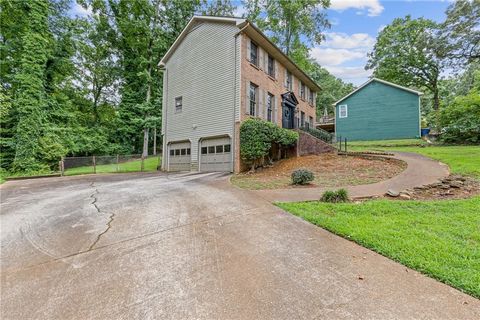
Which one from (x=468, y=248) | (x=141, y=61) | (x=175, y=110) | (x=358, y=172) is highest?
(x=141, y=61)

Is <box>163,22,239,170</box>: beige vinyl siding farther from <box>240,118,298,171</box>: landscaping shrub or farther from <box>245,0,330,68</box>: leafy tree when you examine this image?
<box>245,0,330,68</box>: leafy tree

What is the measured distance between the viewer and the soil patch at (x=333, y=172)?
8578 mm

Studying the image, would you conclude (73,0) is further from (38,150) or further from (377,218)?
(377,218)

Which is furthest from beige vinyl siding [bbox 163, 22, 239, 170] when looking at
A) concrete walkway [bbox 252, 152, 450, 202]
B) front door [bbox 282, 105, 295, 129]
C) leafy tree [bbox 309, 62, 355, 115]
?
leafy tree [bbox 309, 62, 355, 115]

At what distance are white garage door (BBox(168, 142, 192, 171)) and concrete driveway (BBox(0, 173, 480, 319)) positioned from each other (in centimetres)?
1017

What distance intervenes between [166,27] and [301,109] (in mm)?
16280

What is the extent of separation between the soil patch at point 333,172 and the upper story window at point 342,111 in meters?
11.1

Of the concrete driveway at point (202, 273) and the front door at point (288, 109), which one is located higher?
the front door at point (288, 109)

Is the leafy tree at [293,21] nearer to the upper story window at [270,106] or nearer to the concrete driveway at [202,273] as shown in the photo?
the upper story window at [270,106]

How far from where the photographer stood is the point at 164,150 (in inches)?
659

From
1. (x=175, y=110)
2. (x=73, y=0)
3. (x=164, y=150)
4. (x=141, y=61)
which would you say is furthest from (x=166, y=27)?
(x=164, y=150)

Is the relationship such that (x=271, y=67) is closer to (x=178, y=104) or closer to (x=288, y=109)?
(x=288, y=109)

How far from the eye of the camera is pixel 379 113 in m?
21.4

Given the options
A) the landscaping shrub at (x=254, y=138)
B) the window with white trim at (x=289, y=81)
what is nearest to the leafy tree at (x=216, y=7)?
the window with white trim at (x=289, y=81)
